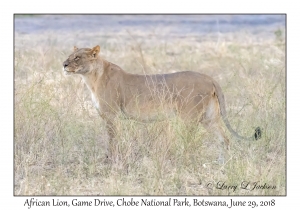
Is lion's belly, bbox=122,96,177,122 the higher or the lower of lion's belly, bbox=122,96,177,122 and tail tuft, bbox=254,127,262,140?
the higher

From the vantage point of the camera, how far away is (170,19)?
1966 cm

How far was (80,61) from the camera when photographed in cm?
818

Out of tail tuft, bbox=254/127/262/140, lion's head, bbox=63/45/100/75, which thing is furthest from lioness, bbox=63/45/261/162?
tail tuft, bbox=254/127/262/140

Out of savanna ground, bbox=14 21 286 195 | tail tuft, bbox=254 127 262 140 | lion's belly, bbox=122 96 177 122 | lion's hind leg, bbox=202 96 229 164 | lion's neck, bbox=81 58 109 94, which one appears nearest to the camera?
savanna ground, bbox=14 21 286 195

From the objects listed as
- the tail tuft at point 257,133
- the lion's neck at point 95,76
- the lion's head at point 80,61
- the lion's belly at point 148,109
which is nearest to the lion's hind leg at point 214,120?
the lion's belly at point 148,109

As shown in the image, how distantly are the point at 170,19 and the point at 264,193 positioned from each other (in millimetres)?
13281

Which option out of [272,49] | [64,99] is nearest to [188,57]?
[272,49]

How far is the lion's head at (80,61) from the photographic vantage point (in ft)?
26.6

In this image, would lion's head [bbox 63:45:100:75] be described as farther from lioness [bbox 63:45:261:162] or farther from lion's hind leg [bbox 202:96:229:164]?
lion's hind leg [bbox 202:96:229:164]

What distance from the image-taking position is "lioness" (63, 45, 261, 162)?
7.93m

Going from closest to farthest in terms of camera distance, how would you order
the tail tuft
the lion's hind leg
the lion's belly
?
the tail tuft → the lion's belly → the lion's hind leg

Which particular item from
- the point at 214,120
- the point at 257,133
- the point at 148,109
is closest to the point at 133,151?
the point at 148,109

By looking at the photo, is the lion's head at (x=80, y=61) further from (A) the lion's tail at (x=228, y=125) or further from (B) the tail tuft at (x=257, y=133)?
(B) the tail tuft at (x=257, y=133)

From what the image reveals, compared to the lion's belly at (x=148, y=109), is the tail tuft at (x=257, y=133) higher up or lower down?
lower down
